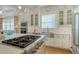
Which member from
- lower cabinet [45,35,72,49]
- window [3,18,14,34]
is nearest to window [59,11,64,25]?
lower cabinet [45,35,72,49]

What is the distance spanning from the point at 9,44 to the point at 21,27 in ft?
0.89

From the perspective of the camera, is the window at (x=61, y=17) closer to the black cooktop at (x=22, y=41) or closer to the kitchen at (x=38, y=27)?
the kitchen at (x=38, y=27)

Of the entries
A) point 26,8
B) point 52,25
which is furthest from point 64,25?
point 26,8

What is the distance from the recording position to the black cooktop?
62.1 inches

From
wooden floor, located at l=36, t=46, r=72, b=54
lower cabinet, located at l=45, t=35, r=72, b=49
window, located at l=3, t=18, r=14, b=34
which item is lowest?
wooden floor, located at l=36, t=46, r=72, b=54

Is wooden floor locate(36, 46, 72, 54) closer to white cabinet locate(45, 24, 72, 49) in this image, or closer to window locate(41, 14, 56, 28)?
white cabinet locate(45, 24, 72, 49)

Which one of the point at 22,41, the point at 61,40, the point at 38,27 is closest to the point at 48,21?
the point at 38,27

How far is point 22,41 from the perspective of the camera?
162 cm

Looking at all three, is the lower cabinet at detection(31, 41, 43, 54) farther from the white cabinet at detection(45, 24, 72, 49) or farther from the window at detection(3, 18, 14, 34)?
the window at detection(3, 18, 14, 34)

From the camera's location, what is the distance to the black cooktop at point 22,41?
1.58m

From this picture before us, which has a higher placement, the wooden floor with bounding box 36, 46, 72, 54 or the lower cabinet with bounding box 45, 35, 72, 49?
the lower cabinet with bounding box 45, 35, 72, 49
